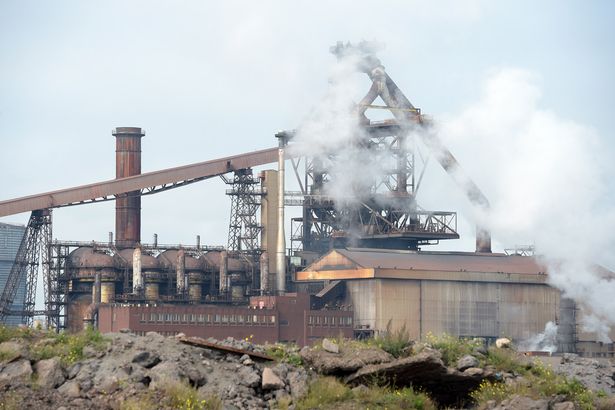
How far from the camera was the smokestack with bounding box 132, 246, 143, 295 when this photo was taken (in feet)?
331

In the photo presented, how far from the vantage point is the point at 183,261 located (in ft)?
340

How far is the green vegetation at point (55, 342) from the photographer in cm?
3400

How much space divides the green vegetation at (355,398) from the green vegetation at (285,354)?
1.08m

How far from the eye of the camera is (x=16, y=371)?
108 feet

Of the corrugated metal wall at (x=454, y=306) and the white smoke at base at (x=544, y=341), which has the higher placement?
the corrugated metal wall at (x=454, y=306)

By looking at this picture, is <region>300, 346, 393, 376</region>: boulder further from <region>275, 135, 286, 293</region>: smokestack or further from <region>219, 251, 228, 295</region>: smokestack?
<region>275, 135, 286, 293</region>: smokestack

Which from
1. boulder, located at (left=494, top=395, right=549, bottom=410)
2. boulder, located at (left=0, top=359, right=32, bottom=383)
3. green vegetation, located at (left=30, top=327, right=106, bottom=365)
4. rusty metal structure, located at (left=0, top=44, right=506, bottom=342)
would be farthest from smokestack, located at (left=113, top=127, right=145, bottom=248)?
boulder, located at (left=0, top=359, right=32, bottom=383)

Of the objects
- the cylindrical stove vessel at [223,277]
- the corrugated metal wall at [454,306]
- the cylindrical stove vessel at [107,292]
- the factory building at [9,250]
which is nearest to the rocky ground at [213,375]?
the corrugated metal wall at [454,306]

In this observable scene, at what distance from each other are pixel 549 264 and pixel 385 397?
74.9m

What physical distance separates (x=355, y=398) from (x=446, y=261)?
239 ft

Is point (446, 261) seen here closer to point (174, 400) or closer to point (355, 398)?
point (355, 398)

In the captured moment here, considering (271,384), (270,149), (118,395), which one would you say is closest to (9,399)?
(118,395)

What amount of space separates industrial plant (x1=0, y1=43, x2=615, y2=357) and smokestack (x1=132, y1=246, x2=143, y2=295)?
72mm

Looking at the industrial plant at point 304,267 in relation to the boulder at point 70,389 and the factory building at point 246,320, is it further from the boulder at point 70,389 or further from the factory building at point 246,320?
the boulder at point 70,389
